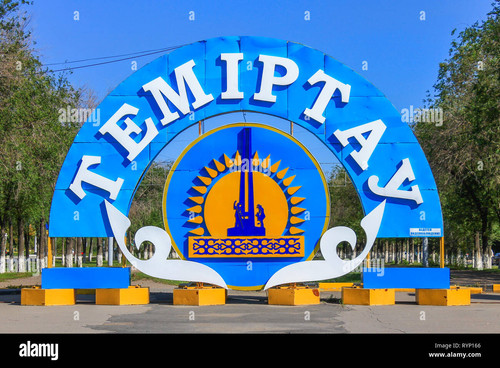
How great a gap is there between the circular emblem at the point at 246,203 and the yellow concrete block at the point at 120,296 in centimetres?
177

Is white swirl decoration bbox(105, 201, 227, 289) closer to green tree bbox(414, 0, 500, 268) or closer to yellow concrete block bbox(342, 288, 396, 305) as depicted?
yellow concrete block bbox(342, 288, 396, 305)

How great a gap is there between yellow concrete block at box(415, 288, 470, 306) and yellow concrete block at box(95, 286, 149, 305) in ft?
27.6

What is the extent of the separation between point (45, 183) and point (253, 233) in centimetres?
2073

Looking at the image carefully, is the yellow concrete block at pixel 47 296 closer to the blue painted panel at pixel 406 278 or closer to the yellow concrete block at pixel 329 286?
the blue painted panel at pixel 406 278

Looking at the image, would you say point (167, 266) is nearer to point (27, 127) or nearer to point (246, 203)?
point (246, 203)

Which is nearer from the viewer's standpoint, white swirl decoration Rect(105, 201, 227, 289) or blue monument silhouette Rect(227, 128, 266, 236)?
white swirl decoration Rect(105, 201, 227, 289)

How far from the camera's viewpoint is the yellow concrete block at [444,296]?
19828 mm

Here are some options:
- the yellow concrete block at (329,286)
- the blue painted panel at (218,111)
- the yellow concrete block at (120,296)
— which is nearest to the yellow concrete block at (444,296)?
the blue painted panel at (218,111)

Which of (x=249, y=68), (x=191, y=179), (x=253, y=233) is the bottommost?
(x=253, y=233)

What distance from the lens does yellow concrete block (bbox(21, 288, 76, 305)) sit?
65.9ft

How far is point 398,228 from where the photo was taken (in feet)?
66.4

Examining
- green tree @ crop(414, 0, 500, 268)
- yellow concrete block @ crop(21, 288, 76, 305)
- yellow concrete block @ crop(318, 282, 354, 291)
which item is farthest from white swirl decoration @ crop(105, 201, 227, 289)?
green tree @ crop(414, 0, 500, 268)
